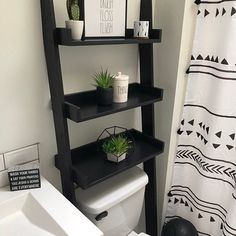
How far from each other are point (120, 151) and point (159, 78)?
0.47m

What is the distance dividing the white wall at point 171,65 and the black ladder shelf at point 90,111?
113 millimetres

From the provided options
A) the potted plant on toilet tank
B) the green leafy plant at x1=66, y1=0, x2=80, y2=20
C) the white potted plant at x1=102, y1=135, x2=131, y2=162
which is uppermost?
the green leafy plant at x1=66, y1=0, x2=80, y2=20

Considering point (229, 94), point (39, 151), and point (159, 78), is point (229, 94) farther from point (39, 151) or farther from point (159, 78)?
point (39, 151)

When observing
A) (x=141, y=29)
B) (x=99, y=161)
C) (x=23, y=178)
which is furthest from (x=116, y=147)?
(x=141, y=29)

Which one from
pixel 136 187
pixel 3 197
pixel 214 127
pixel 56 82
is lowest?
pixel 136 187

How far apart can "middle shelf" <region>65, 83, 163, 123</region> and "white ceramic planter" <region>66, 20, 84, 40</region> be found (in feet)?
0.81

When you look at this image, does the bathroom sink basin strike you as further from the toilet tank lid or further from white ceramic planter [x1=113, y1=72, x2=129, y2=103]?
white ceramic planter [x1=113, y1=72, x2=129, y2=103]

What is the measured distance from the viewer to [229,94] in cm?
117

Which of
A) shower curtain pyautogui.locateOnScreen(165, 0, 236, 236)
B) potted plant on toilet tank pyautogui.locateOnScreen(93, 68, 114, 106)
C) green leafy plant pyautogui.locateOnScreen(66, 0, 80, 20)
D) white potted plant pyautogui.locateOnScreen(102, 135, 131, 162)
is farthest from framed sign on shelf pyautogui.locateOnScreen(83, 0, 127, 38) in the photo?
white potted plant pyautogui.locateOnScreen(102, 135, 131, 162)

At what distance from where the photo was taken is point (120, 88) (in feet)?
3.50

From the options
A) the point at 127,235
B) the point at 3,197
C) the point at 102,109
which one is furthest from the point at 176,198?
the point at 3,197

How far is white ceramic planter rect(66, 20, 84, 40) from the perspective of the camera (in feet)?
2.89

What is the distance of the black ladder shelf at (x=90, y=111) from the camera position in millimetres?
896

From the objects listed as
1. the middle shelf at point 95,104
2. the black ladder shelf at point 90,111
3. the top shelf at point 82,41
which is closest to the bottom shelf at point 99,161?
the black ladder shelf at point 90,111
